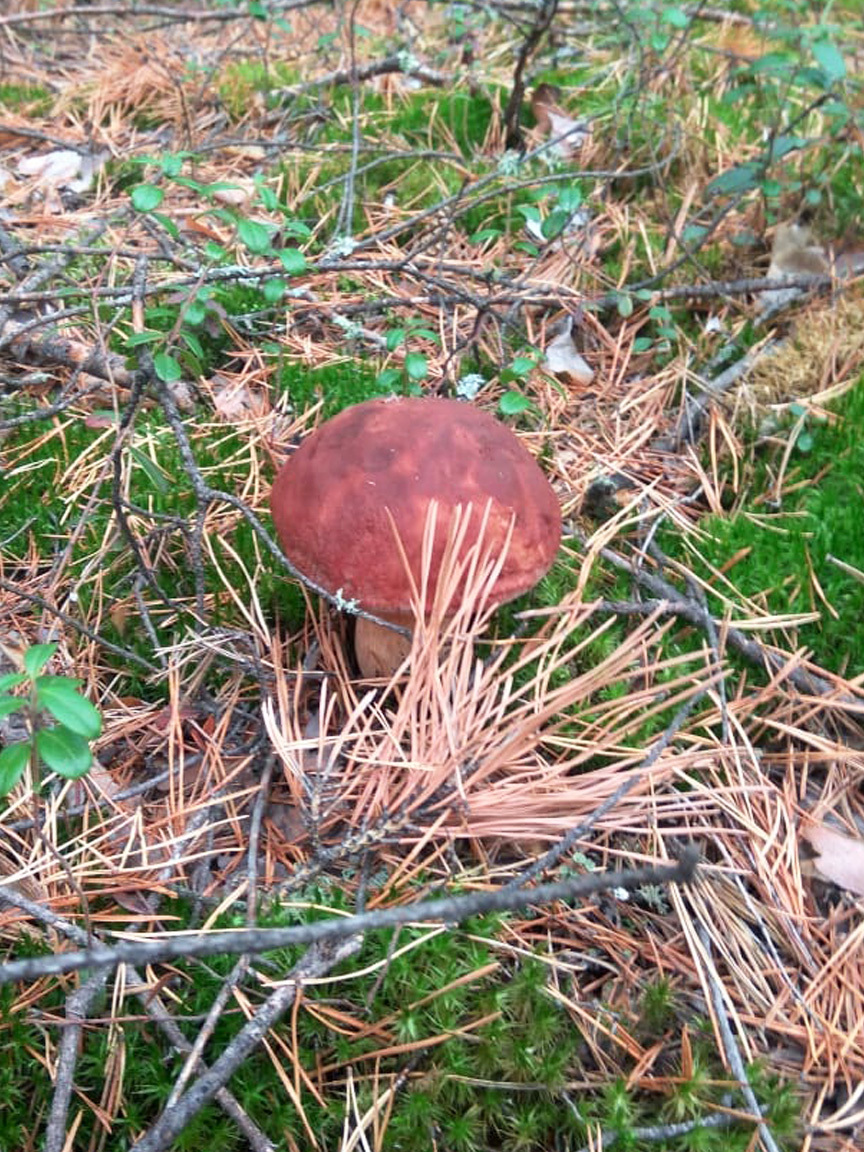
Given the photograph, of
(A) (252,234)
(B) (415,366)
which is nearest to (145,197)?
(A) (252,234)

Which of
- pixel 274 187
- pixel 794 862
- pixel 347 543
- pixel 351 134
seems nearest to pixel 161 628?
pixel 347 543

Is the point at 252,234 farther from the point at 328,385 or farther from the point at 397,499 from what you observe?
the point at 397,499

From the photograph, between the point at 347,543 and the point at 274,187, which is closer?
the point at 347,543

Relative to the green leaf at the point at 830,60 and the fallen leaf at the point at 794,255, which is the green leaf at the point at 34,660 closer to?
the fallen leaf at the point at 794,255

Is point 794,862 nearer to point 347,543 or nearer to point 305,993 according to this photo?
point 305,993

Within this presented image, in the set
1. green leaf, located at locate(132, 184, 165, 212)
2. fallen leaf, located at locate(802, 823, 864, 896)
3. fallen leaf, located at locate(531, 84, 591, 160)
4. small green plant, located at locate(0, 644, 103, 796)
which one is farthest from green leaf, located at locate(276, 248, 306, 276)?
fallen leaf, located at locate(802, 823, 864, 896)
